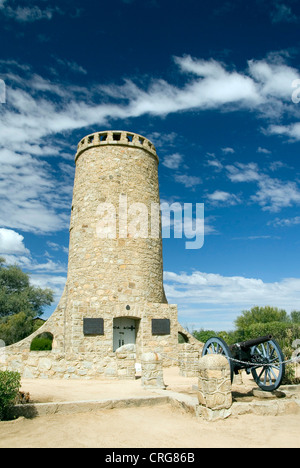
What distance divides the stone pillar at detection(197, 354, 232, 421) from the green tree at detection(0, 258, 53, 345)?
19252 millimetres

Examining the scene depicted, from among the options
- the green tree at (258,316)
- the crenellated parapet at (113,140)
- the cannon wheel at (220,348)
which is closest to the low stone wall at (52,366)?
the cannon wheel at (220,348)

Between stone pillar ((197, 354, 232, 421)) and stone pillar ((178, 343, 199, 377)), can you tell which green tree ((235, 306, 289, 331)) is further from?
stone pillar ((197, 354, 232, 421))

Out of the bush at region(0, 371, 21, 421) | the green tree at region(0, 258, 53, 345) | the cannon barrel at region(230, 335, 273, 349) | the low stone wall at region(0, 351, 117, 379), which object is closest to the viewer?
the bush at region(0, 371, 21, 421)

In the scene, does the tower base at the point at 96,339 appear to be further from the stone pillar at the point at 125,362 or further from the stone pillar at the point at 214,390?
the stone pillar at the point at 214,390

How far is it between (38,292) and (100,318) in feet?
52.5

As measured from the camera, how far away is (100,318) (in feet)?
42.1

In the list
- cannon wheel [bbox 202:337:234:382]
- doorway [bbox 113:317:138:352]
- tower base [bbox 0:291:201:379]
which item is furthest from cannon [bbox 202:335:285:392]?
doorway [bbox 113:317:138:352]

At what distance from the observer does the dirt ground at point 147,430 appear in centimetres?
454

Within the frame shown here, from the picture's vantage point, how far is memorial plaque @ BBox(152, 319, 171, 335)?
1350 centimetres

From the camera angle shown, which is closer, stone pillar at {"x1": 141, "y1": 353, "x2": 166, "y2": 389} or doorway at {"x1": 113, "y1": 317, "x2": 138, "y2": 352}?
stone pillar at {"x1": 141, "y1": 353, "x2": 166, "y2": 389}

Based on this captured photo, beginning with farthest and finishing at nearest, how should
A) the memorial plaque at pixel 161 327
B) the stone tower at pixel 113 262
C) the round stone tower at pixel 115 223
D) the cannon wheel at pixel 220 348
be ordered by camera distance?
the round stone tower at pixel 115 223 → the memorial plaque at pixel 161 327 → the stone tower at pixel 113 262 → the cannon wheel at pixel 220 348

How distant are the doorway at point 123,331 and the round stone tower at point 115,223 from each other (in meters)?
1.08

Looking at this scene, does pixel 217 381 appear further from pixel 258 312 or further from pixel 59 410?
pixel 258 312
